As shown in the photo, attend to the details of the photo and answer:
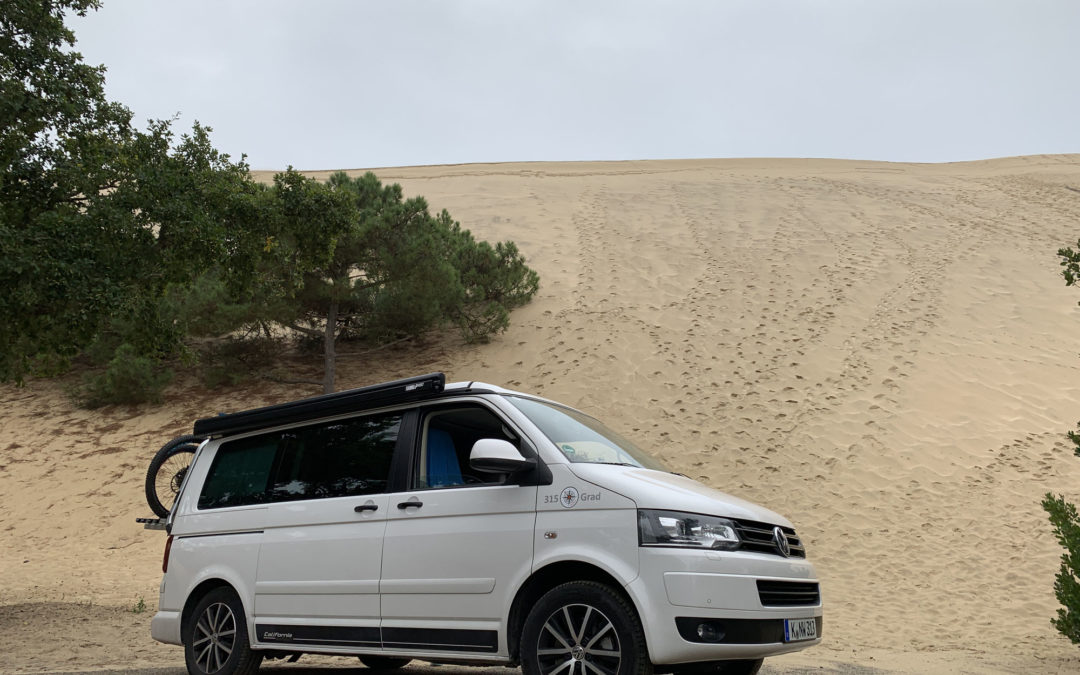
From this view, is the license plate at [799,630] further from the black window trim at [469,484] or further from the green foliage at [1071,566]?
the green foliage at [1071,566]

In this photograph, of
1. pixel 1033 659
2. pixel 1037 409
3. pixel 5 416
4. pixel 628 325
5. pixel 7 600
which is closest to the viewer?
pixel 1033 659

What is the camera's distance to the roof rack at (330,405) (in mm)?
6047

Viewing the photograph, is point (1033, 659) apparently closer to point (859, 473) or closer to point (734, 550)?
point (734, 550)

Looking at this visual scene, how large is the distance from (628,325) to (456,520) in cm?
1836

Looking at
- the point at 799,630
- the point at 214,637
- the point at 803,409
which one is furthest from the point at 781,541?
the point at 803,409

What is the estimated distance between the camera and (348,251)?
1995cm

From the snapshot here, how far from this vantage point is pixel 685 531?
16.3 ft

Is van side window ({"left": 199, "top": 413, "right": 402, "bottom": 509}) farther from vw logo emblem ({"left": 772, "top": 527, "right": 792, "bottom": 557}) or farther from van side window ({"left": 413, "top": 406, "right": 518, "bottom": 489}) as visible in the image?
vw logo emblem ({"left": 772, "top": 527, "right": 792, "bottom": 557})

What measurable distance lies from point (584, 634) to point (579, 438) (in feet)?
4.56

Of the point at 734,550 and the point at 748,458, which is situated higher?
the point at 734,550

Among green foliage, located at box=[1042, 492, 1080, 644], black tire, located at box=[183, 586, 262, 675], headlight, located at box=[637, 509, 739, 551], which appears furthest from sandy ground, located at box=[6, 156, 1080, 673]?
headlight, located at box=[637, 509, 739, 551]

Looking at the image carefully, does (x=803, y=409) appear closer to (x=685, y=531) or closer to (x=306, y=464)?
(x=306, y=464)

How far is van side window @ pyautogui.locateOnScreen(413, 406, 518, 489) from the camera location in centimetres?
591

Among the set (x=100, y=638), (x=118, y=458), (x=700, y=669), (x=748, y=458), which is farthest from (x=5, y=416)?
(x=700, y=669)
